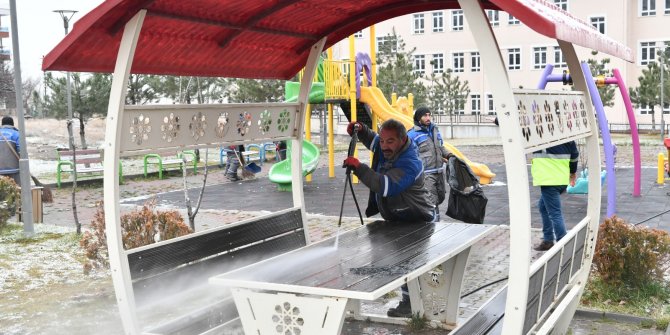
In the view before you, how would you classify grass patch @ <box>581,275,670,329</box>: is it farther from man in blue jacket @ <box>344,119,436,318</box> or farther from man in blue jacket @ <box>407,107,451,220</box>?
man in blue jacket @ <box>407,107,451,220</box>

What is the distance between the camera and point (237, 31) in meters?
5.61

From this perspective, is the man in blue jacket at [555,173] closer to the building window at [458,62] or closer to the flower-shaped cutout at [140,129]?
the flower-shaped cutout at [140,129]

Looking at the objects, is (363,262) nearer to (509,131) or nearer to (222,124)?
(509,131)

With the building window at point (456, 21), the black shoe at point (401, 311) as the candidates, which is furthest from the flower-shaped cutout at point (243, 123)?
the building window at point (456, 21)

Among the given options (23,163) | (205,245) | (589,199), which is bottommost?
(205,245)

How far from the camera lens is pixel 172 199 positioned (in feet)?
52.9

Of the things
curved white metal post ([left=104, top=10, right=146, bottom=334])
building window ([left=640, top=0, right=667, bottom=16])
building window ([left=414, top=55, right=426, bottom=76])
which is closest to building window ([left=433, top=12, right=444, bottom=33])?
building window ([left=414, top=55, right=426, bottom=76])

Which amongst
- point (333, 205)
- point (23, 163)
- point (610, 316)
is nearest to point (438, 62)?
point (333, 205)

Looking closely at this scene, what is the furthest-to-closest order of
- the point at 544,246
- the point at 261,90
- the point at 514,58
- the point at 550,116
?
the point at 514,58, the point at 261,90, the point at 544,246, the point at 550,116

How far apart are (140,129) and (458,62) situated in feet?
165

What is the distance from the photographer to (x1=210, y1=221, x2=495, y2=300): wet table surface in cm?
379

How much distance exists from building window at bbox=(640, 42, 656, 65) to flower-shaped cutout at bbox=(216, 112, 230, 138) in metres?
46.8

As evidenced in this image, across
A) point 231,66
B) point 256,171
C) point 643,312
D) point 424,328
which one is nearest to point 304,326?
point 424,328

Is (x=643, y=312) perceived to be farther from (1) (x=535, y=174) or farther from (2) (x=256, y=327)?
(2) (x=256, y=327)
